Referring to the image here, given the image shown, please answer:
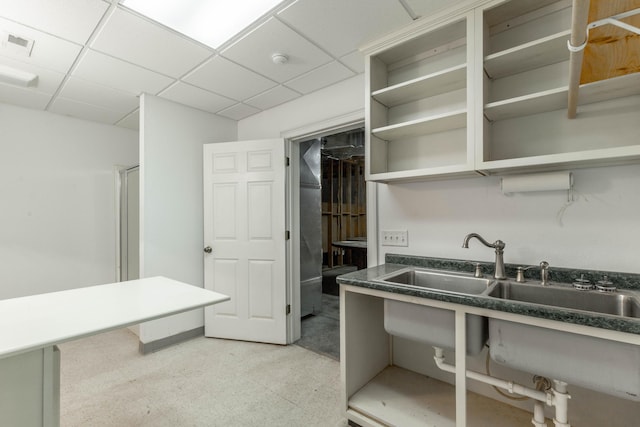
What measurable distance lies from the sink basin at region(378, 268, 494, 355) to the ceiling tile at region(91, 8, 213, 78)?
6.75 feet

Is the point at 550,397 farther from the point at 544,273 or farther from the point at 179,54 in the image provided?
the point at 179,54

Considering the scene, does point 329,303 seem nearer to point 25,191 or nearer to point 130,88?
point 130,88

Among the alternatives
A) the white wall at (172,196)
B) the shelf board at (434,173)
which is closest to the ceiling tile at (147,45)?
the white wall at (172,196)

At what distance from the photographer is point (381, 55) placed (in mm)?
2041

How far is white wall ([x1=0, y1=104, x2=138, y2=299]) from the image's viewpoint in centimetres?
300

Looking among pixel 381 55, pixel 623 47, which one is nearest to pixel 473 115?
pixel 623 47

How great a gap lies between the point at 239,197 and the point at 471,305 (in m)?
2.34

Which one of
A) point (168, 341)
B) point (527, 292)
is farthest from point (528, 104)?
point (168, 341)

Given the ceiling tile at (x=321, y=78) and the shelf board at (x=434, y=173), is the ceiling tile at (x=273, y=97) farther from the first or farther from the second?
the shelf board at (x=434, y=173)

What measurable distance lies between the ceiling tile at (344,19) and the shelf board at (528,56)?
0.58m

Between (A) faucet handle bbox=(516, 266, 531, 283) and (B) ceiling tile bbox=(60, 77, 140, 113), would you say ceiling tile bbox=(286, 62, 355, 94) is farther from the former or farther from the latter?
(A) faucet handle bbox=(516, 266, 531, 283)

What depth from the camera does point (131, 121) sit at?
3557mm

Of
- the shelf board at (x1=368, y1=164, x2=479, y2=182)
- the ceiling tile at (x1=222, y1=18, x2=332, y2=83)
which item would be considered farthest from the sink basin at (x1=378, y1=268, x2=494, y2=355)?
the ceiling tile at (x1=222, y1=18, x2=332, y2=83)

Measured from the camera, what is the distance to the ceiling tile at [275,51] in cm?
186
